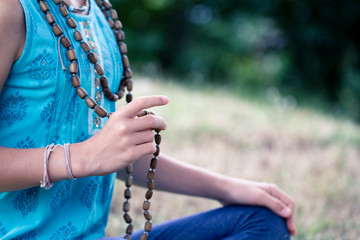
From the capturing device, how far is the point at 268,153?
3104mm

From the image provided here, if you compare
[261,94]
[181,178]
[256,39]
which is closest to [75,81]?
[181,178]

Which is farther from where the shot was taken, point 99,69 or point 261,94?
point 261,94

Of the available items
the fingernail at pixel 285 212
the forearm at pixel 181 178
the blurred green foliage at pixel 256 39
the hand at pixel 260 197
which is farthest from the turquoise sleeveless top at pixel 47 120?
the blurred green foliage at pixel 256 39

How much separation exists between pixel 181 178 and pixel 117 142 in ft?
1.66

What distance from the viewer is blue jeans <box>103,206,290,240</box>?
135 cm

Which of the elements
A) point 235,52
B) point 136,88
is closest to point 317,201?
point 136,88

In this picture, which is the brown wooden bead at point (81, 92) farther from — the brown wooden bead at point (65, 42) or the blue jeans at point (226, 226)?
the blue jeans at point (226, 226)

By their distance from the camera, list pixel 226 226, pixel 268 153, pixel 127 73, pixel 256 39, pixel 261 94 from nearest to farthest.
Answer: pixel 127 73 → pixel 226 226 → pixel 268 153 → pixel 261 94 → pixel 256 39

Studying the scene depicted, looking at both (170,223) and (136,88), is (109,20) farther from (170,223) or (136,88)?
(136,88)

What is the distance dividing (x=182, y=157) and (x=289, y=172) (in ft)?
2.24

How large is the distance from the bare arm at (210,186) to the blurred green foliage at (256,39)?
5431 millimetres

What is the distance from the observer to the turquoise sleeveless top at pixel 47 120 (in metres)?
0.94

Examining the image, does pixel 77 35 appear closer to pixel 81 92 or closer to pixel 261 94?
pixel 81 92

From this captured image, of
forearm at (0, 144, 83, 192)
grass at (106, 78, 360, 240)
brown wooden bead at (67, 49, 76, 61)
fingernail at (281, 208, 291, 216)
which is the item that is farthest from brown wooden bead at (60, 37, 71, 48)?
grass at (106, 78, 360, 240)
